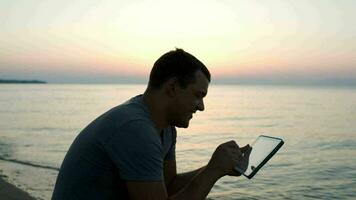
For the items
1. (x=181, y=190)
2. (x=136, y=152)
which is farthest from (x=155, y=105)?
(x=181, y=190)

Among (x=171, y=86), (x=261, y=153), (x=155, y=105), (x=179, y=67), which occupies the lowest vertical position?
(x=261, y=153)

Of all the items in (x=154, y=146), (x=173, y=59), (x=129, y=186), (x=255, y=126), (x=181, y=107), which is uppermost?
(x=173, y=59)

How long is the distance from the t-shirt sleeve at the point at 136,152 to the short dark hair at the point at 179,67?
0.32 meters

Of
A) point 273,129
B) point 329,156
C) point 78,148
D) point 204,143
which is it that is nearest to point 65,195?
point 78,148

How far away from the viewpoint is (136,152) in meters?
2.18

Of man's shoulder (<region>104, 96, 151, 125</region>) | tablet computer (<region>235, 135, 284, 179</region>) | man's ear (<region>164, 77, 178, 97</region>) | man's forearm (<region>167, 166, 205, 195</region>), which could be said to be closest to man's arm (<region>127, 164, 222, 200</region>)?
tablet computer (<region>235, 135, 284, 179</region>)

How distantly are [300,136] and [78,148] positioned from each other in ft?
93.7

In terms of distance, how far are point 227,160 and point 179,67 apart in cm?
55

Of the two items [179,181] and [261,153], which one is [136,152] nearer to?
[261,153]

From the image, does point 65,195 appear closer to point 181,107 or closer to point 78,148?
point 78,148

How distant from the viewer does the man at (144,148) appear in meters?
2.19

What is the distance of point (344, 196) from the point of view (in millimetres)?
12344

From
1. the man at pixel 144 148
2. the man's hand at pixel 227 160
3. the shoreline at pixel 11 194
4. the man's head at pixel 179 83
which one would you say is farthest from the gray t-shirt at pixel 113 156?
the shoreline at pixel 11 194

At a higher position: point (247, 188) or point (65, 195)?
point (65, 195)
